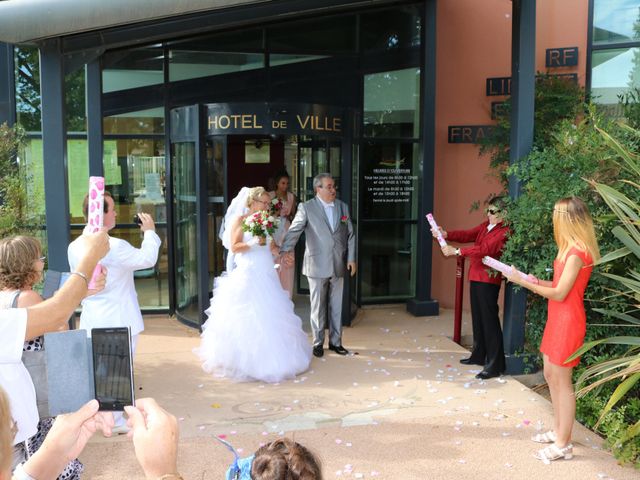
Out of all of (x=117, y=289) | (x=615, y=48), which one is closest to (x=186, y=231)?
(x=117, y=289)

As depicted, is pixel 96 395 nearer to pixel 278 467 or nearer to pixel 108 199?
pixel 278 467

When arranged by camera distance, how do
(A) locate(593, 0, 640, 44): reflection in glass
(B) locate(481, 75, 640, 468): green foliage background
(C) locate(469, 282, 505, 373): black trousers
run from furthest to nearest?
(A) locate(593, 0, 640, 44): reflection in glass → (C) locate(469, 282, 505, 373): black trousers → (B) locate(481, 75, 640, 468): green foliage background

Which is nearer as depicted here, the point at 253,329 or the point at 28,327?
the point at 28,327

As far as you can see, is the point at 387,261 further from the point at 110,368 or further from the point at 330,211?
the point at 110,368

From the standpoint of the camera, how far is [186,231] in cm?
820

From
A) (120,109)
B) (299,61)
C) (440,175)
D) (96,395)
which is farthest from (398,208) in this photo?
(96,395)

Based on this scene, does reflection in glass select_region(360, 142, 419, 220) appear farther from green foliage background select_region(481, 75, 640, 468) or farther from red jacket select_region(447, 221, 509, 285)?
green foliage background select_region(481, 75, 640, 468)

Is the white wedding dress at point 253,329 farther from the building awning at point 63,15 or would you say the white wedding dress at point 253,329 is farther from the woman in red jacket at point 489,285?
the building awning at point 63,15

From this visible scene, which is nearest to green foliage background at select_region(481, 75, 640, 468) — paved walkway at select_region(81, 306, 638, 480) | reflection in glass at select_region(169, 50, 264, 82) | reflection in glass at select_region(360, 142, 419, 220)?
paved walkway at select_region(81, 306, 638, 480)

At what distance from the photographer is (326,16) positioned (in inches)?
345

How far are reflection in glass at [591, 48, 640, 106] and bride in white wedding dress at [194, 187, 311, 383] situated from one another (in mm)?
4803

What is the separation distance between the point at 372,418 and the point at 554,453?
1.39 m

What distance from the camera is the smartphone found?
1994 mm

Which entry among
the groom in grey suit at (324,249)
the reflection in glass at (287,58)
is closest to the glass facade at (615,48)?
the reflection in glass at (287,58)
